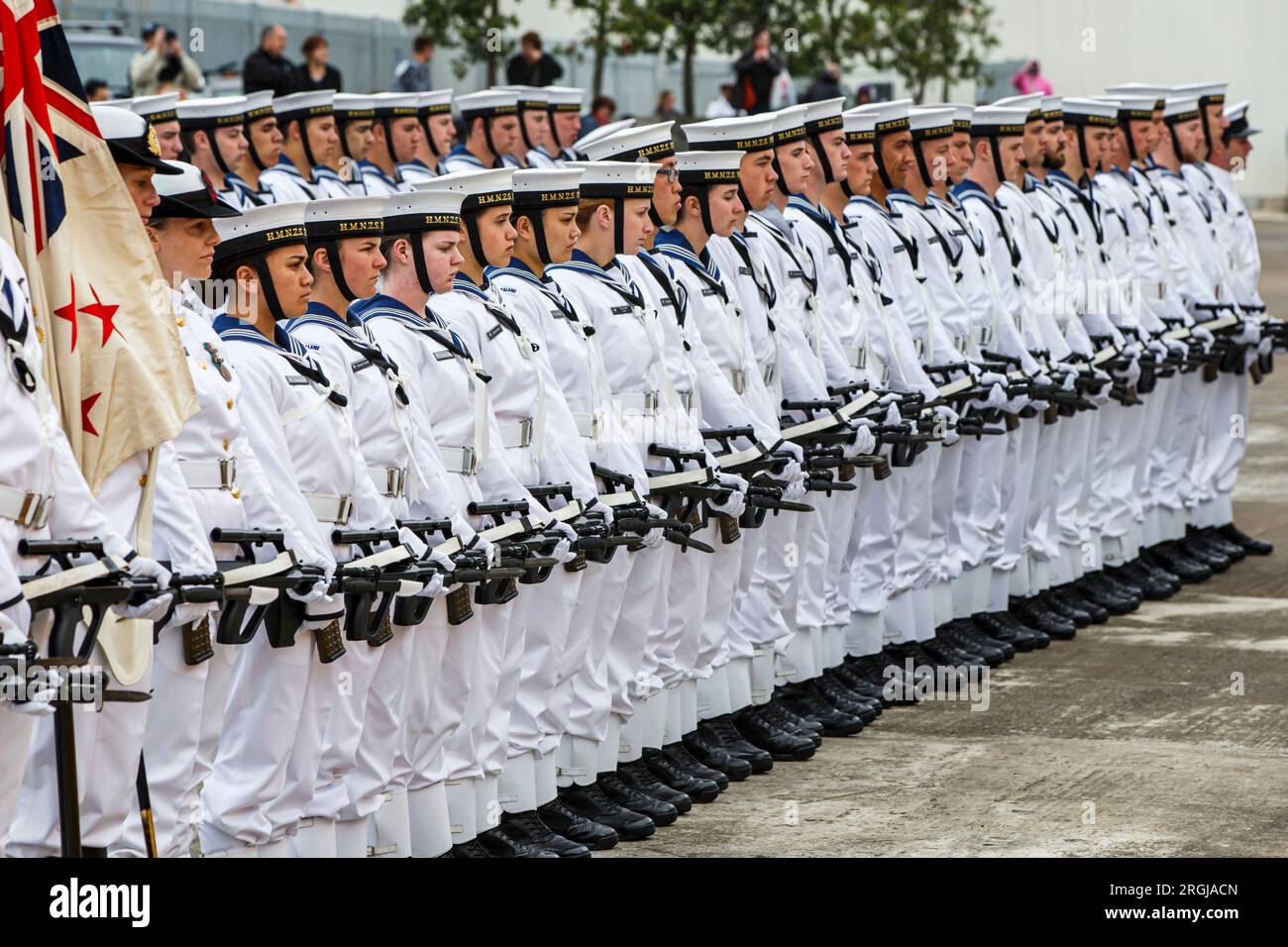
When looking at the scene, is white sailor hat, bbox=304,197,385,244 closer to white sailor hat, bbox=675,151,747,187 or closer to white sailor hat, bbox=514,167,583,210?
white sailor hat, bbox=514,167,583,210

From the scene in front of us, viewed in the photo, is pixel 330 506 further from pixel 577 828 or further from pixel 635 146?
pixel 635 146

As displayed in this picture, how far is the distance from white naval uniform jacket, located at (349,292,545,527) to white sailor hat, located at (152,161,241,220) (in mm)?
794

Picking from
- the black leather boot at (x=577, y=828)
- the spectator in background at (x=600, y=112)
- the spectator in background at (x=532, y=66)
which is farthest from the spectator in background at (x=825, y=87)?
the black leather boot at (x=577, y=828)

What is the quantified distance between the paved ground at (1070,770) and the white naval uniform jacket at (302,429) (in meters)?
1.68

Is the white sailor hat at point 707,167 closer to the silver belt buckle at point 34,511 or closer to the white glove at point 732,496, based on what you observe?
the white glove at point 732,496

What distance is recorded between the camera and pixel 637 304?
7.88 m

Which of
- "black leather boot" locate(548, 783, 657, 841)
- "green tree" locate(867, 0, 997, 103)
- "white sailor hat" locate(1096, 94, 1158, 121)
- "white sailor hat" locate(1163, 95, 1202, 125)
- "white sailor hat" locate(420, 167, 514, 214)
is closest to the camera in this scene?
"white sailor hat" locate(420, 167, 514, 214)

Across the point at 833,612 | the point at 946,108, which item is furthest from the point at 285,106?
the point at 833,612

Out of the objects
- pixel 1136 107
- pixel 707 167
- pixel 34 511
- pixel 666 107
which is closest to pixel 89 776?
pixel 34 511

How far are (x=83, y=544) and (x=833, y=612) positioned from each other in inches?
199

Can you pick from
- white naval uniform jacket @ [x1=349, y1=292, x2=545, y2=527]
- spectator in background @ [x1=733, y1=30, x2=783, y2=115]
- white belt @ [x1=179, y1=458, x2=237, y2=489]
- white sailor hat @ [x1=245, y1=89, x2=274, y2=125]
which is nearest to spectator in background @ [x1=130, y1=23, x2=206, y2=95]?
white sailor hat @ [x1=245, y1=89, x2=274, y2=125]

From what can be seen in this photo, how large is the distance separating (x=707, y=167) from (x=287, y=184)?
3437 millimetres

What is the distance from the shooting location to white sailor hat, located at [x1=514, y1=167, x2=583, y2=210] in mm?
7566

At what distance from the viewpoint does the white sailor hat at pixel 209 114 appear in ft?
35.3
